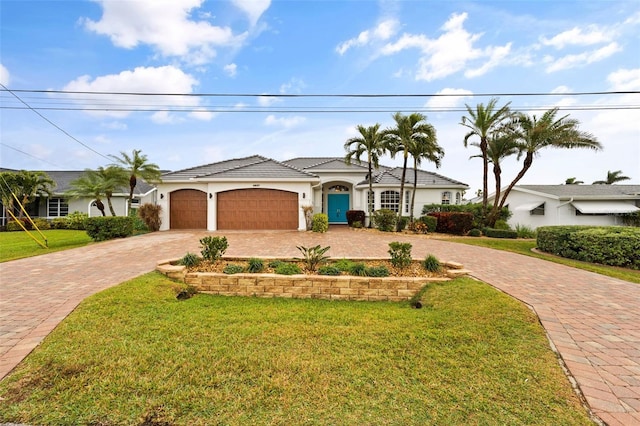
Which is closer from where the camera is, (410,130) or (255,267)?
(255,267)

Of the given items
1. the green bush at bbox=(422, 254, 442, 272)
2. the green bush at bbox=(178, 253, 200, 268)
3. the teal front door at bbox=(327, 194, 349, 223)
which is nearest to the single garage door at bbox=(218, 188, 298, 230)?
the teal front door at bbox=(327, 194, 349, 223)

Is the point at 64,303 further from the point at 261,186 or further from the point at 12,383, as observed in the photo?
the point at 261,186

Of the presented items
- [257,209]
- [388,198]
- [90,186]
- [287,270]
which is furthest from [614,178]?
[90,186]

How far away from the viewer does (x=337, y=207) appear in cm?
2288

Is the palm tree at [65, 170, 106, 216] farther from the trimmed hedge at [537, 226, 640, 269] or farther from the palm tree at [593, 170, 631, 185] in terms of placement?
the palm tree at [593, 170, 631, 185]

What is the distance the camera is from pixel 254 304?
5.10 meters

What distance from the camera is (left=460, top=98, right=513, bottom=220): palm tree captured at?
16.4m

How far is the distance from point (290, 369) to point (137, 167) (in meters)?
18.1

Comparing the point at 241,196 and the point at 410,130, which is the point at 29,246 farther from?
the point at 410,130

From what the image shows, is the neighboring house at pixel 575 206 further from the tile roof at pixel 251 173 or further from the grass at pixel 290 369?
the grass at pixel 290 369

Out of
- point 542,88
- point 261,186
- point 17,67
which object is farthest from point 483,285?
point 17,67

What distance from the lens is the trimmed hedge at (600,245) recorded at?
8.32 metres

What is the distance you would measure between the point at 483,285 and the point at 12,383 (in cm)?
701

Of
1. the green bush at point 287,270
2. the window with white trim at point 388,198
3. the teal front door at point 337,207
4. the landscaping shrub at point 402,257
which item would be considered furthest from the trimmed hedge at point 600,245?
the teal front door at point 337,207
